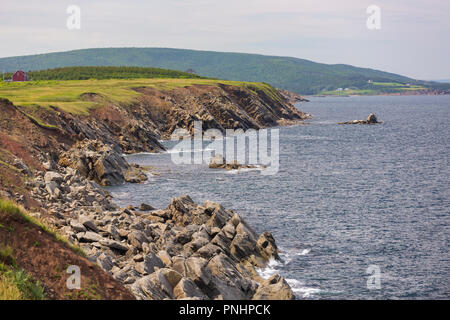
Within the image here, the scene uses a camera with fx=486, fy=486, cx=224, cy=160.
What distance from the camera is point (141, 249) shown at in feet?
116

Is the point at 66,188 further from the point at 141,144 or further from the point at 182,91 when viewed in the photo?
the point at 182,91

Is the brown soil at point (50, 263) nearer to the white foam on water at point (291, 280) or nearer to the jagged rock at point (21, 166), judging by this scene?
the white foam on water at point (291, 280)

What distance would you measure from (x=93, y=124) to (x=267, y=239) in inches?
2475

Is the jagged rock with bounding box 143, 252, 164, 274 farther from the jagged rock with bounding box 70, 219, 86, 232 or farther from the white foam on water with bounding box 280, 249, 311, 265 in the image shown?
the white foam on water with bounding box 280, 249, 311, 265

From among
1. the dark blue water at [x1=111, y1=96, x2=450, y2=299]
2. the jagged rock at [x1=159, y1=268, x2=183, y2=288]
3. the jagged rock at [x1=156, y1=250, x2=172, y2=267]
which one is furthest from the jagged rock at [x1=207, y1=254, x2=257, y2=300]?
the dark blue water at [x1=111, y1=96, x2=450, y2=299]

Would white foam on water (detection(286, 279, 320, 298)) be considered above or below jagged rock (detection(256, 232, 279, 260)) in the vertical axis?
below

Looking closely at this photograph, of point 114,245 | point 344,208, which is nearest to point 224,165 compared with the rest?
point 344,208

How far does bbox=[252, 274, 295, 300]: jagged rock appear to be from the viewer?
96.3 feet

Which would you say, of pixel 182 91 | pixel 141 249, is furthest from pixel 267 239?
pixel 182 91

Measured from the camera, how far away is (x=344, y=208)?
2206 inches

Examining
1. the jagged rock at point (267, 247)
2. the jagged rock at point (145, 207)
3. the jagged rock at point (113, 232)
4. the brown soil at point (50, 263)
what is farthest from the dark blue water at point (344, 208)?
the brown soil at point (50, 263)

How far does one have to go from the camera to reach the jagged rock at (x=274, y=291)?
2934 centimetres

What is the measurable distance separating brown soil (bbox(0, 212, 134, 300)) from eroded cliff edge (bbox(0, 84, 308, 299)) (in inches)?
141

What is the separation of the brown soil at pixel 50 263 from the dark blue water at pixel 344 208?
15152 millimetres
